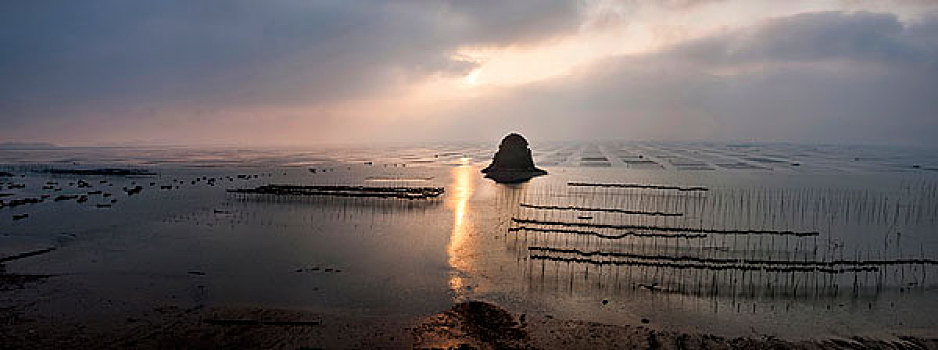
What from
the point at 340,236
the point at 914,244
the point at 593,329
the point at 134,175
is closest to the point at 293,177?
the point at 134,175

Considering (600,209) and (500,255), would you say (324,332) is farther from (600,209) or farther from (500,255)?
(600,209)

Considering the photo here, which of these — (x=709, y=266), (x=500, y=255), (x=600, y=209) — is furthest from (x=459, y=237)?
(x=600, y=209)

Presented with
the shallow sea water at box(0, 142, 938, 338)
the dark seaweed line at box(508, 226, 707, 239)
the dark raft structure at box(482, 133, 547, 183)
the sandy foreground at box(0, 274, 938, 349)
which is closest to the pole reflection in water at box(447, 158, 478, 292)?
the shallow sea water at box(0, 142, 938, 338)

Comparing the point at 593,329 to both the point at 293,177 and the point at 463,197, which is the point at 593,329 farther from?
the point at 293,177

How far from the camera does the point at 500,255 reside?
23.1 meters

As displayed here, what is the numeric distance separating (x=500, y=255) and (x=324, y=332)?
10.4m

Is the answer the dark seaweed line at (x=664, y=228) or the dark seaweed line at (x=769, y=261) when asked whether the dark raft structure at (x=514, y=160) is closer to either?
the dark seaweed line at (x=664, y=228)

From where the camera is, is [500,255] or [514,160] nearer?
[500,255]

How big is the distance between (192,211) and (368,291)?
24.2 m

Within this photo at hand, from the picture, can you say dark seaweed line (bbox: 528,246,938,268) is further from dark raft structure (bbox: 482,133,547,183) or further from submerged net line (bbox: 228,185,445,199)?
dark raft structure (bbox: 482,133,547,183)

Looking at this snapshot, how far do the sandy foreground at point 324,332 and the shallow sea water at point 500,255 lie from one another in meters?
0.65

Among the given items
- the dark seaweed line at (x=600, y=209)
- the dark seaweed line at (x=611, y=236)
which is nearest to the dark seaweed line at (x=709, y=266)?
the dark seaweed line at (x=611, y=236)

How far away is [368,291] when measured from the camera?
18203 millimetres

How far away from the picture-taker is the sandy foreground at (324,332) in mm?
13773
